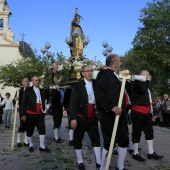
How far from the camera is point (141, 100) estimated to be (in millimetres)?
7020

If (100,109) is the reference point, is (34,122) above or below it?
below

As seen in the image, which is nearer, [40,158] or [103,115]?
[103,115]

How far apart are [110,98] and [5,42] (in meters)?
56.2

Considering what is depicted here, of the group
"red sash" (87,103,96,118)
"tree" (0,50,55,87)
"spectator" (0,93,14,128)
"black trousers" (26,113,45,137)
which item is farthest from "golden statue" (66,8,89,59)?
"tree" (0,50,55,87)

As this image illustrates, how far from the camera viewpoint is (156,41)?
3509 cm

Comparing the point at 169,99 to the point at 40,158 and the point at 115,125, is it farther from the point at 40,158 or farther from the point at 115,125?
the point at 115,125

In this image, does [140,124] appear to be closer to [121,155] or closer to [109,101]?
[121,155]

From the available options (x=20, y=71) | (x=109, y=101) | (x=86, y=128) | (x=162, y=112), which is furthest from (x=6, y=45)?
(x=109, y=101)

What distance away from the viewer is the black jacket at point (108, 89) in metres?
5.28

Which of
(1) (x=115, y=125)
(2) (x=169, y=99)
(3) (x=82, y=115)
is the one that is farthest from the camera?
(2) (x=169, y=99)

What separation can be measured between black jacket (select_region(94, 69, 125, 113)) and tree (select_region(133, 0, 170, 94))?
28.7m

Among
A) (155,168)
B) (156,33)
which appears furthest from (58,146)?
(156,33)

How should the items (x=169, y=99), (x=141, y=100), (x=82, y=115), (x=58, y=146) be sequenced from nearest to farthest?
1. (x=82, y=115)
2. (x=141, y=100)
3. (x=58, y=146)
4. (x=169, y=99)

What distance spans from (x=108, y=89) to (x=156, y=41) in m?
31.1
